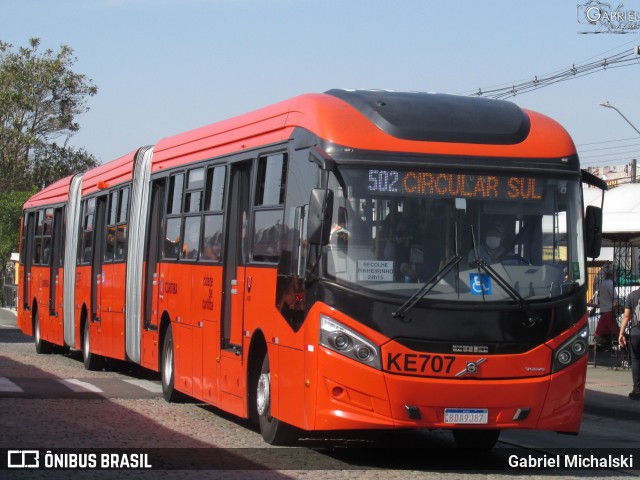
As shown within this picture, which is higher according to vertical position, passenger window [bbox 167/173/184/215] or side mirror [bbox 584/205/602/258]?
passenger window [bbox 167/173/184/215]

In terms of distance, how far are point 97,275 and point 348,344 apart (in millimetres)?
12163

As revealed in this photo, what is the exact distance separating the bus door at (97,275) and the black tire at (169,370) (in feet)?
16.4

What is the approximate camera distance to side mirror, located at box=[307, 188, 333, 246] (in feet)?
34.2

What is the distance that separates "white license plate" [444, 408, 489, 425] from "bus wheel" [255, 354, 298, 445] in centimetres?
179

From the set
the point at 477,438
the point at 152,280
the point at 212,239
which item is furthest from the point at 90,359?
the point at 477,438

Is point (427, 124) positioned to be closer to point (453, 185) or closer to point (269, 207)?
point (453, 185)

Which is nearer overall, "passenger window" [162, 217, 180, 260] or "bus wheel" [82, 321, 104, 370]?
"passenger window" [162, 217, 180, 260]

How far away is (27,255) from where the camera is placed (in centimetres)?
2969

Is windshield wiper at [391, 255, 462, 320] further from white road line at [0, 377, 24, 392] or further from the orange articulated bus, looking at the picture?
white road line at [0, 377, 24, 392]

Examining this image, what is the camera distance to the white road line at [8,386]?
17234mm

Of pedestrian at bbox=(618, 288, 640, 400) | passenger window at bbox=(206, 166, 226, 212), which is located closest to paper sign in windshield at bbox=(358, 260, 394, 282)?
passenger window at bbox=(206, 166, 226, 212)

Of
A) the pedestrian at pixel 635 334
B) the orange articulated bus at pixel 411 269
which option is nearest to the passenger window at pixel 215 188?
the orange articulated bus at pixel 411 269

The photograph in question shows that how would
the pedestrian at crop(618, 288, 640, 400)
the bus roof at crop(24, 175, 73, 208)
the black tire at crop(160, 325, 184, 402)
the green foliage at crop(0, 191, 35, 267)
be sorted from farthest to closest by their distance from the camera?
the green foliage at crop(0, 191, 35, 267), the bus roof at crop(24, 175, 73, 208), the pedestrian at crop(618, 288, 640, 400), the black tire at crop(160, 325, 184, 402)

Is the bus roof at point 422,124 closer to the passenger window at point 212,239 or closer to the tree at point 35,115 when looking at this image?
the passenger window at point 212,239
